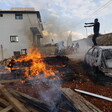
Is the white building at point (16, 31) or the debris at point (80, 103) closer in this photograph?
the debris at point (80, 103)

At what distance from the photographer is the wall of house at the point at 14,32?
64.8 ft

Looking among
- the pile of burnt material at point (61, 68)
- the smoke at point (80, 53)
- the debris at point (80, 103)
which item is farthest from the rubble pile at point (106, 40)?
the debris at point (80, 103)

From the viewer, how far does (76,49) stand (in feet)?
76.1

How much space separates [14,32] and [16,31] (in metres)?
0.39

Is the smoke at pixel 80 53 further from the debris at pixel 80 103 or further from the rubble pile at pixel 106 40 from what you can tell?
the debris at pixel 80 103

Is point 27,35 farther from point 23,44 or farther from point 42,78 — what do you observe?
point 42,78

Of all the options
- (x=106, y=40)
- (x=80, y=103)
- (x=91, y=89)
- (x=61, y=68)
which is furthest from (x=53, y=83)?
(x=106, y=40)

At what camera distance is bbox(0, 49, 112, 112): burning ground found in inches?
168

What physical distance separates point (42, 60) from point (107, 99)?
5020mm

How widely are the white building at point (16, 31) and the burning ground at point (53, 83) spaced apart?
1290 cm

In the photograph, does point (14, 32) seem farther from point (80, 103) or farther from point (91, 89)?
point (80, 103)

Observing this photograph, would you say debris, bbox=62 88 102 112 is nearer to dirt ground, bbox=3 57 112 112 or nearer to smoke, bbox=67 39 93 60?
dirt ground, bbox=3 57 112 112

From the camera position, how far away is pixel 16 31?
65.9ft

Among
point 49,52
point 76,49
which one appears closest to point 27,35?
point 49,52
